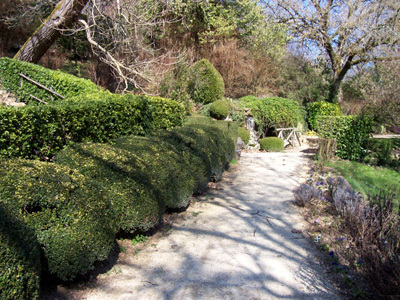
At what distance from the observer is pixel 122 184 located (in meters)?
3.81

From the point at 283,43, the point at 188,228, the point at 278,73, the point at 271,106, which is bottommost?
the point at 188,228

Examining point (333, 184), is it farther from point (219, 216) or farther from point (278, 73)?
point (278, 73)

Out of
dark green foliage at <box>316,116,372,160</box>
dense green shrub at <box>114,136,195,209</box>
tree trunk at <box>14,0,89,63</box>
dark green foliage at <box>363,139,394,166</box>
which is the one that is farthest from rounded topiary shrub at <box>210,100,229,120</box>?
dense green shrub at <box>114,136,195,209</box>

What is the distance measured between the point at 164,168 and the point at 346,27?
16.0 m

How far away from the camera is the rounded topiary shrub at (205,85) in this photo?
48.6ft

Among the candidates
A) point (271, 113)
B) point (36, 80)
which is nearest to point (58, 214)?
point (36, 80)

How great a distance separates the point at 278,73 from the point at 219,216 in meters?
17.0

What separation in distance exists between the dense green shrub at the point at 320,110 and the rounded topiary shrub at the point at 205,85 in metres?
8.19

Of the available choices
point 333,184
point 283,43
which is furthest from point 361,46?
point 333,184

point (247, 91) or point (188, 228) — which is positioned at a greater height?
point (247, 91)

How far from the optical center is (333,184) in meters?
6.15

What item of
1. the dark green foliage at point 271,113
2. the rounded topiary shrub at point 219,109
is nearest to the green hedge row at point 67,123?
the rounded topiary shrub at point 219,109

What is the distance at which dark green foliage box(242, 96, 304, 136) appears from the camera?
52.9ft

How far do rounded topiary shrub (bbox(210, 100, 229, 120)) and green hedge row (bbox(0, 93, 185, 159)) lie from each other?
6.21 metres
